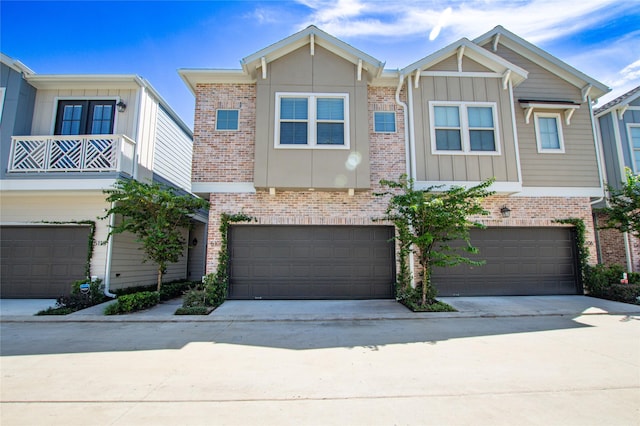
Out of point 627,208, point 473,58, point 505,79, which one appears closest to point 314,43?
point 473,58

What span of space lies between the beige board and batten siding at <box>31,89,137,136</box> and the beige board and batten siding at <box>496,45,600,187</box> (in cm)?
1244

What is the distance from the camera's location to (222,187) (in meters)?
9.89

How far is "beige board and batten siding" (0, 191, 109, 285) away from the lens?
10.3 meters

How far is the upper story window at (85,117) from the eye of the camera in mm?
10836

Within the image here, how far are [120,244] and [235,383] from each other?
8403 millimetres

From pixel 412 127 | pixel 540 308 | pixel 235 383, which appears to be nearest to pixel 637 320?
pixel 540 308

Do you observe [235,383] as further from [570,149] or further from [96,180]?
[570,149]

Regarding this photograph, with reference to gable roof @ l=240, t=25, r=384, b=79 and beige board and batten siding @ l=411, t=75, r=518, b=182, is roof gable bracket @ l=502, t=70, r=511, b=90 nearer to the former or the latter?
beige board and batten siding @ l=411, t=75, r=518, b=182

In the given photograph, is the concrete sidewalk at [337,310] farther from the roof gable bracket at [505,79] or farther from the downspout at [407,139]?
the roof gable bracket at [505,79]

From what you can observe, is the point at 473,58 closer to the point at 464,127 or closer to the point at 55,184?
the point at 464,127

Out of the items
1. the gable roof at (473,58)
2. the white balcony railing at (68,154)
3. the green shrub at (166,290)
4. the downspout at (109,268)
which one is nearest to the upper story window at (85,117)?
the white balcony railing at (68,154)

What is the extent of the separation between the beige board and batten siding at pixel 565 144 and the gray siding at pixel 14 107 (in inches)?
608

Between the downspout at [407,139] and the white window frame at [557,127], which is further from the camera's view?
the white window frame at [557,127]

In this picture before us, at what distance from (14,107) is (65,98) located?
4.38ft
